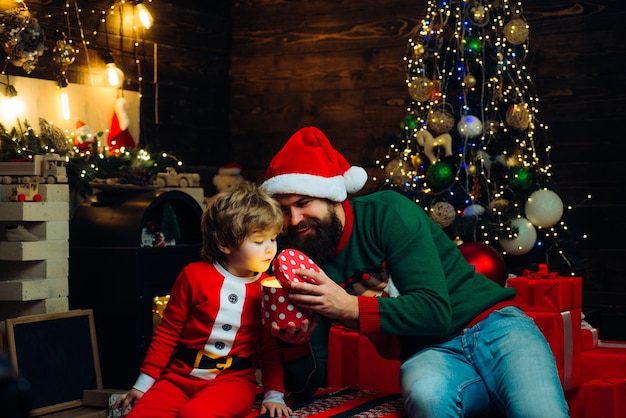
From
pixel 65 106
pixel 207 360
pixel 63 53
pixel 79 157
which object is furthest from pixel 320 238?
pixel 65 106

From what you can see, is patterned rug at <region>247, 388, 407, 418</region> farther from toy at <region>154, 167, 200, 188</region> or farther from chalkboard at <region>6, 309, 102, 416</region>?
toy at <region>154, 167, 200, 188</region>

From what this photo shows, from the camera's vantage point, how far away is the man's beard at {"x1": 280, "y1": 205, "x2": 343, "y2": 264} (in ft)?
8.24

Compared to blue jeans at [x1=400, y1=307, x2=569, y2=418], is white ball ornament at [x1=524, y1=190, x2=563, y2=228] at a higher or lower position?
higher

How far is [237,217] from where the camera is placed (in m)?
2.45

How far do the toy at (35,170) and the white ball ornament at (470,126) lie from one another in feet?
6.75

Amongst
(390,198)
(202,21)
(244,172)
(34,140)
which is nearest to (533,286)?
(390,198)

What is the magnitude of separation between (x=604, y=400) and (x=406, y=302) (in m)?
1.24

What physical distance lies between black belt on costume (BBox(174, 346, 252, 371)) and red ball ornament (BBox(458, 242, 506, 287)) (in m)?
1.94

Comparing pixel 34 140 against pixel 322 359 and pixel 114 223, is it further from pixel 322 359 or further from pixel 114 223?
pixel 322 359

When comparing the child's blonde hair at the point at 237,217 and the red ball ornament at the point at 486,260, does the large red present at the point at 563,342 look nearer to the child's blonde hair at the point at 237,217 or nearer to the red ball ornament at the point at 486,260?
the red ball ornament at the point at 486,260

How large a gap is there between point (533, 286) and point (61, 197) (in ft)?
6.58

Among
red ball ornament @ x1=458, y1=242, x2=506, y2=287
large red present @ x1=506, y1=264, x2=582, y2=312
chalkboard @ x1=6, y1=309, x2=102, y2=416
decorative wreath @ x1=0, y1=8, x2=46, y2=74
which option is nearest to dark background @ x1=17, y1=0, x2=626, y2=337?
decorative wreath @ x1=0, y1=8, x2=46, y2=74

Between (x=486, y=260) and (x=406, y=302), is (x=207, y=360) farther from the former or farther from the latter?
(x=486, y=260)

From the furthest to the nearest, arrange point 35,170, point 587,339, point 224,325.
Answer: point 35,170, point 587,339, point 224,325
